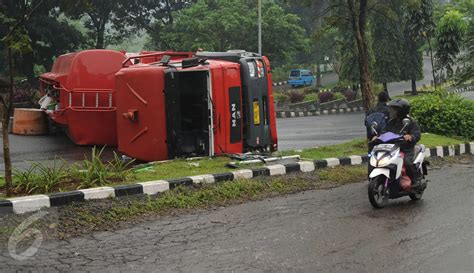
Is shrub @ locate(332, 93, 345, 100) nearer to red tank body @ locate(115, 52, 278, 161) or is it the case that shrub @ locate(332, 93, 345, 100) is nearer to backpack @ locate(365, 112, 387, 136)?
red tank body @ locate(115, 52, 278, 161)

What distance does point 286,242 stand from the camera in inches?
216

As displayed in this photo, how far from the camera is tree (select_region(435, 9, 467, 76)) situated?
1133 inches

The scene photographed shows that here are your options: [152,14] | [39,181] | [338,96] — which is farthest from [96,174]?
[152,14]

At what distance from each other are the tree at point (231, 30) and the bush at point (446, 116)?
2013cm

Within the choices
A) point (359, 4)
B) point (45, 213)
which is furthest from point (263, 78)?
point (45, 213)

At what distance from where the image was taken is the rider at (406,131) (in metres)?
7.35

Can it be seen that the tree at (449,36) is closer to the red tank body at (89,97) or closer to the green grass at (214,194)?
the red tank body at (89,97)

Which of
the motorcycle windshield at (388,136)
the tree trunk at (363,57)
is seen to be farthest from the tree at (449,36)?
the motorcycle windshield at (388,136)

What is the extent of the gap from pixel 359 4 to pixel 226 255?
9.35 meters

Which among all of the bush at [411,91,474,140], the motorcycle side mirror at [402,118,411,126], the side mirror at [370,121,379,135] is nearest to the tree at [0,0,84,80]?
the bush at [411,91,474,140]

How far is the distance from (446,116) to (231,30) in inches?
855

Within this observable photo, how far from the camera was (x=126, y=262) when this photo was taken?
4.82 metres

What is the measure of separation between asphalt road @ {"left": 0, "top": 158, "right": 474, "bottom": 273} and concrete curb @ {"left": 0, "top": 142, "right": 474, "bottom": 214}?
91 cm

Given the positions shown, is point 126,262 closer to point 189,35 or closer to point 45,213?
point 45,213
